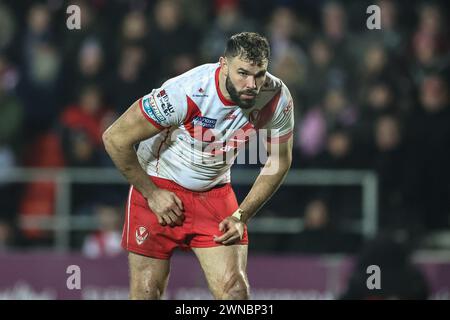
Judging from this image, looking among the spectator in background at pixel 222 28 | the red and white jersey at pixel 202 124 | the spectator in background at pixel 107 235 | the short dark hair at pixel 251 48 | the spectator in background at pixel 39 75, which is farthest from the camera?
the spectator in background at pixel 39 75

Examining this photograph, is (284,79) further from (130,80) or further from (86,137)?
(86,137)

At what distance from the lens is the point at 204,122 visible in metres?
7.18

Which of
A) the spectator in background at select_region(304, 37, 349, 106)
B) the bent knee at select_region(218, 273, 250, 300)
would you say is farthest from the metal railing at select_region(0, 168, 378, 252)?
the bent knee at select_region(218, 273, 250, 300)

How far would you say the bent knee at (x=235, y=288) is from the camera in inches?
283

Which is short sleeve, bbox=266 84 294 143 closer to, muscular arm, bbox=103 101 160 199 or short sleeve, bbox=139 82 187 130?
short sleeve, bbox=139 82 187 130

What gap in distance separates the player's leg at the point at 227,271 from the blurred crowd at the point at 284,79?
164 inches

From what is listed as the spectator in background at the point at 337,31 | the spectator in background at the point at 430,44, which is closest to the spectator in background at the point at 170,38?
the spectator in background at the point at 337,31

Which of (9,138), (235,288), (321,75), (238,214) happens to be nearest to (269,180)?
(238,214)

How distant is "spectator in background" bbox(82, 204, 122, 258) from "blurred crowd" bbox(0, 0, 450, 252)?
9cm

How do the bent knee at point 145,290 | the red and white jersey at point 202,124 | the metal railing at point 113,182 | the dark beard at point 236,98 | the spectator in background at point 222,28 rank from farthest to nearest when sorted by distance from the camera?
1. the spectator in background at point 222,28
2. the metal railing at point 113,182
3. the bent knee at point 145,290
4. the red and white jersey at point 202,124
5. the dark beard at point 236,98

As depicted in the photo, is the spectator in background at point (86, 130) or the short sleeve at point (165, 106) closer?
the short sleeve at point (165, 106)

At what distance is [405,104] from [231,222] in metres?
5.12

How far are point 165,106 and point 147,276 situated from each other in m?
1.21

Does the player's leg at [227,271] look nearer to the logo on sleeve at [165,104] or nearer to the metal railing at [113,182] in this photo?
the logo on sleeve at [165,104]
